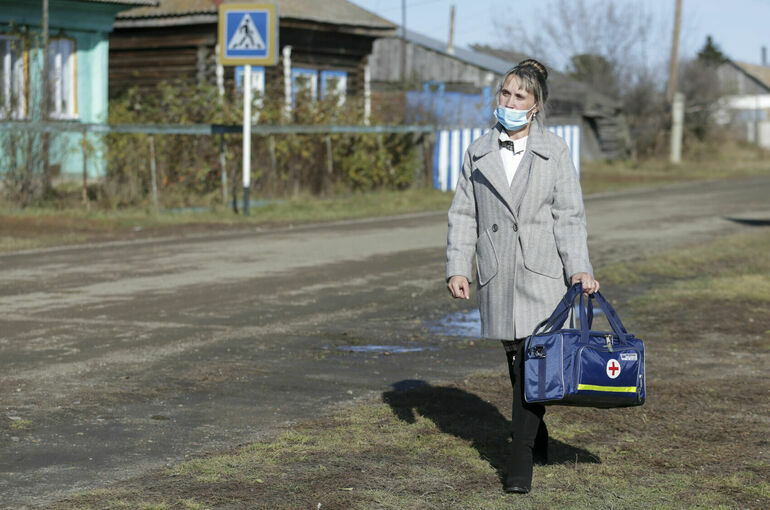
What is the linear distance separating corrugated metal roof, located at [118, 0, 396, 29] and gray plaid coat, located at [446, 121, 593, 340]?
21349 millimetres

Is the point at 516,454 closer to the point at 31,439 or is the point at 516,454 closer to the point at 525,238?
the point at 525,238

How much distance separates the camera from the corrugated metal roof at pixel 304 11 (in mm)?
27031

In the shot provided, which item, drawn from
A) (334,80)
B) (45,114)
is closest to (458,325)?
(45,114)

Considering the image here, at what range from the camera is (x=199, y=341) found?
27.7 ft

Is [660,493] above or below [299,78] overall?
below

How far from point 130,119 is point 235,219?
19.1ft

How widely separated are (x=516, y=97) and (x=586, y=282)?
2.61ft

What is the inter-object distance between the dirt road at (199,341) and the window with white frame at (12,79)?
4844 millimetres

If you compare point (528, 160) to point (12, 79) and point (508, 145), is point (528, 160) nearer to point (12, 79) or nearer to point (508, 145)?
point (508, 145)

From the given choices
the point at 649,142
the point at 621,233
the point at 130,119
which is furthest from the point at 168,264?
the point at 649,142

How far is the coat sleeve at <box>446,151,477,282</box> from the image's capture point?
512 cm

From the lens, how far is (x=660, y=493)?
15.9 ft

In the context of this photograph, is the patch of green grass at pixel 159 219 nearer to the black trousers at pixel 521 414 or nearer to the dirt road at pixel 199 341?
the dirt road at pixel 199 341

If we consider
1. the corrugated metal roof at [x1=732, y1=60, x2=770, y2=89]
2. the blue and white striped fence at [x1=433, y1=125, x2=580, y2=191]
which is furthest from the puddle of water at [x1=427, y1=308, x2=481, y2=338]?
the corrugated metal roof at [x1=732, y1=60, x2=770, y2=89]
